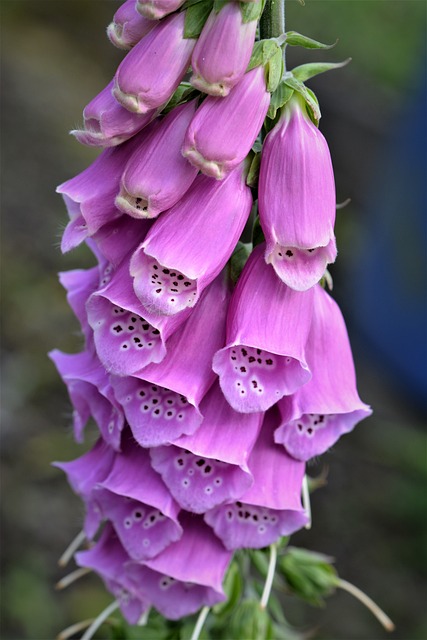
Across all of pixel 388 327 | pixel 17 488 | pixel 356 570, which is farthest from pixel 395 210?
pixel 17 488

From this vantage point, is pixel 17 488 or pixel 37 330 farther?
pixel 37 330

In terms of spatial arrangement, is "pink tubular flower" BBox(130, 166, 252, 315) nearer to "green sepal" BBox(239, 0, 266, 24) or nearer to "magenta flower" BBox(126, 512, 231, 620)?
"green sepal" BBox(239, 0, 266, 24)

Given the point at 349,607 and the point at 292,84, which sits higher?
the point at 292,84

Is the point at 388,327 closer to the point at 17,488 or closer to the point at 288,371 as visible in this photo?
the point at 17,488

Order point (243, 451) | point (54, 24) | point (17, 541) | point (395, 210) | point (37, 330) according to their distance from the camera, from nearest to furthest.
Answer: point (243, 451), point (17, 541), point (37, 330), point (395, 210), point (54, 24)

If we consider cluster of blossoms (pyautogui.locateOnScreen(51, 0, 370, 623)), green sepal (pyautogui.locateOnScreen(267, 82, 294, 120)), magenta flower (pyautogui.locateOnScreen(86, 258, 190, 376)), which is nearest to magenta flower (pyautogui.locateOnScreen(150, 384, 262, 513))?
cluster of blossoms (pyautogui.locateOnScreen(51, 0, 370, 623))

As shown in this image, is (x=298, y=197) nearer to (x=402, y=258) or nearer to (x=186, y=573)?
(x=186, y=573)

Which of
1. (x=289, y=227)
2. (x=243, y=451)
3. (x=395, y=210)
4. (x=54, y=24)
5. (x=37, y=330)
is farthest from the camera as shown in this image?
(x=54, y=24)
